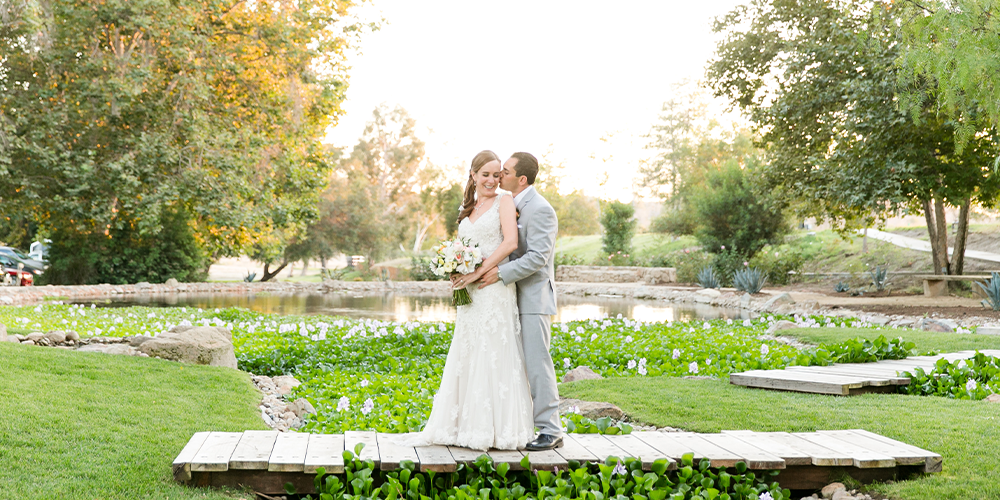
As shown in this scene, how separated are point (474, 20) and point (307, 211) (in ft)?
60.6

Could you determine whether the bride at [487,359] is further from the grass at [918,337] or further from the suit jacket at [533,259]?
the grass at [918,337]

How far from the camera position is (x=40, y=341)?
8477mm

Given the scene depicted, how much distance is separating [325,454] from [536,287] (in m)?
1.39

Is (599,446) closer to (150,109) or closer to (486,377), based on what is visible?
(486,377)

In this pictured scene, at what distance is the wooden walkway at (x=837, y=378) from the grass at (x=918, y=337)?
1854mm

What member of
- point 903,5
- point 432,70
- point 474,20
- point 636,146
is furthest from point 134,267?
point 636,146

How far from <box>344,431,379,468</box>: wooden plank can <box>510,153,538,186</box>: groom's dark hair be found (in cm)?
166

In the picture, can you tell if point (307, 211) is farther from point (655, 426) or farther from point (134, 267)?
point (655, 426)

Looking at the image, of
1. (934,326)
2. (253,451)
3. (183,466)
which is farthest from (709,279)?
(183,466)

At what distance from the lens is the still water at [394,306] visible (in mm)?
16281

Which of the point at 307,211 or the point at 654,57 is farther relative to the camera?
the point at 654,57

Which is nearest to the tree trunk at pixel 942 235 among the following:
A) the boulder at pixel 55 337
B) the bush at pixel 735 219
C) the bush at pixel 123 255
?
the bush at pixel 735 219

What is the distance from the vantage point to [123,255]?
73.0 feet

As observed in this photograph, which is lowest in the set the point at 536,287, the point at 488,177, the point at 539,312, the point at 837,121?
the point at 539,312
